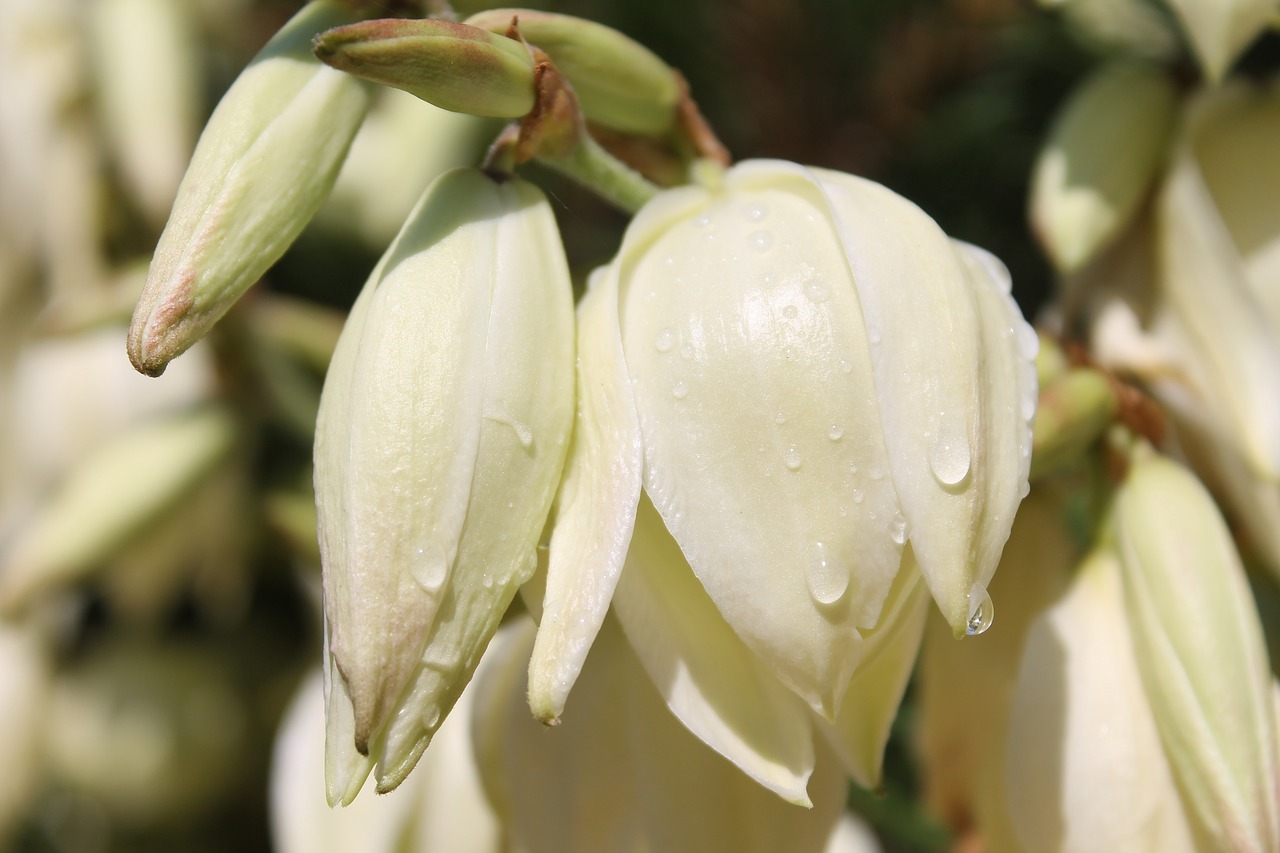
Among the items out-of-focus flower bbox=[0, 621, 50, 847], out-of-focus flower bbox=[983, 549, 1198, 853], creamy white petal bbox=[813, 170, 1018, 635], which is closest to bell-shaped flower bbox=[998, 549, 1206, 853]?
out-of-focus flower bbox=[983, 549, 1198, 853]

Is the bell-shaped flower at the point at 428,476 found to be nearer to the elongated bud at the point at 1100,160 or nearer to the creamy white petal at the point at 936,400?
the creamy white petal at the point at 936,400

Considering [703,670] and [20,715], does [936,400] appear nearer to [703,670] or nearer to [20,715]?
[703,670]

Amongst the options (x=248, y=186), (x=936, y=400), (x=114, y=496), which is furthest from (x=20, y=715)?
(x=936, y=400)

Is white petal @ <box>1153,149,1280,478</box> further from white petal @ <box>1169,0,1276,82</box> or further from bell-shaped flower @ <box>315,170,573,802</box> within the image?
bell-shaped flower @ <box>315,170,573,802</box>

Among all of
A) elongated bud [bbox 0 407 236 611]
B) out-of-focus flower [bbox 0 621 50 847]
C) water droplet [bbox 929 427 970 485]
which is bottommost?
out-of-focus flower [bbox 0 621 50 847]

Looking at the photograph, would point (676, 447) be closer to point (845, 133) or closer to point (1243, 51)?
point (1243, 51)
